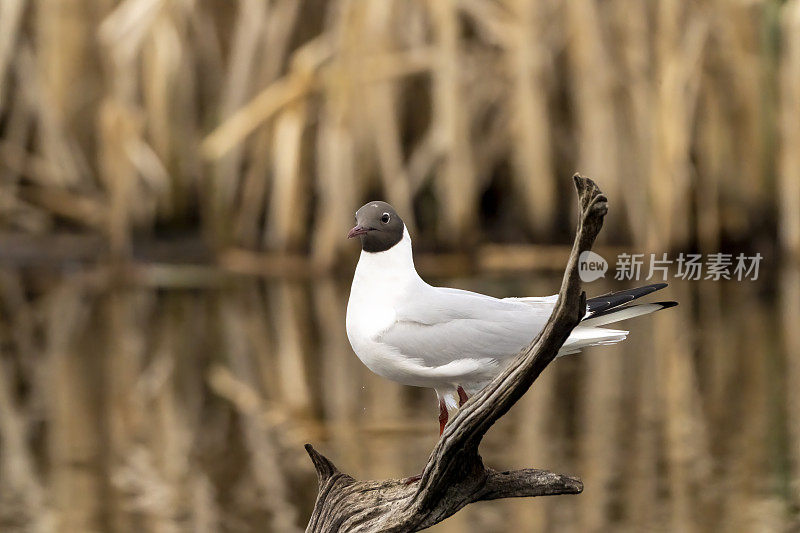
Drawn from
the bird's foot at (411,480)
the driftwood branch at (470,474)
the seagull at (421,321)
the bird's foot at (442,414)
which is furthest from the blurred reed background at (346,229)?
the seagull at (421,321)

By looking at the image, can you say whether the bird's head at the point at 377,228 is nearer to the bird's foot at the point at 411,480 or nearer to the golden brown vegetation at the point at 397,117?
the bird's foot at the point at 411,480

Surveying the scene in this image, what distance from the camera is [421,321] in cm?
310

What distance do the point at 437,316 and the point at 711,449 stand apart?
9.09 m

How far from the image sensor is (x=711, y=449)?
11.7m

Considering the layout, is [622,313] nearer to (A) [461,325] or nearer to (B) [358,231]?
(A) [461,325]

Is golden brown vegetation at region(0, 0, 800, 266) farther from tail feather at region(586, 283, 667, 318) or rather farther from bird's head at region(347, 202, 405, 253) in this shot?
tail feather at region(586, 283, 667, 318)

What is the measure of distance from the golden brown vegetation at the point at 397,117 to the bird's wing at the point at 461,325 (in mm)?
11492

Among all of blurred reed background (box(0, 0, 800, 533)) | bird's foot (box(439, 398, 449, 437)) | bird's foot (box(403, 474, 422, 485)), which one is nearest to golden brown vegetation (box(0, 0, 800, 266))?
blurred reed background (box(0, 0, 800, 533))

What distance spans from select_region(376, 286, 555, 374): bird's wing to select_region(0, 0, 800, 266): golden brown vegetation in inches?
452

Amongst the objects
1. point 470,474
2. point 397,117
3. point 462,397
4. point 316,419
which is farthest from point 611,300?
point 397,117

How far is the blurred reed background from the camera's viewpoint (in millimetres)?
11422

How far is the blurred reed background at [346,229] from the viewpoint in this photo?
1142 centimetres

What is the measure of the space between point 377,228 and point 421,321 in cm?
26

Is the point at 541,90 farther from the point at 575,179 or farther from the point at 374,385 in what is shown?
the point at 575,179
